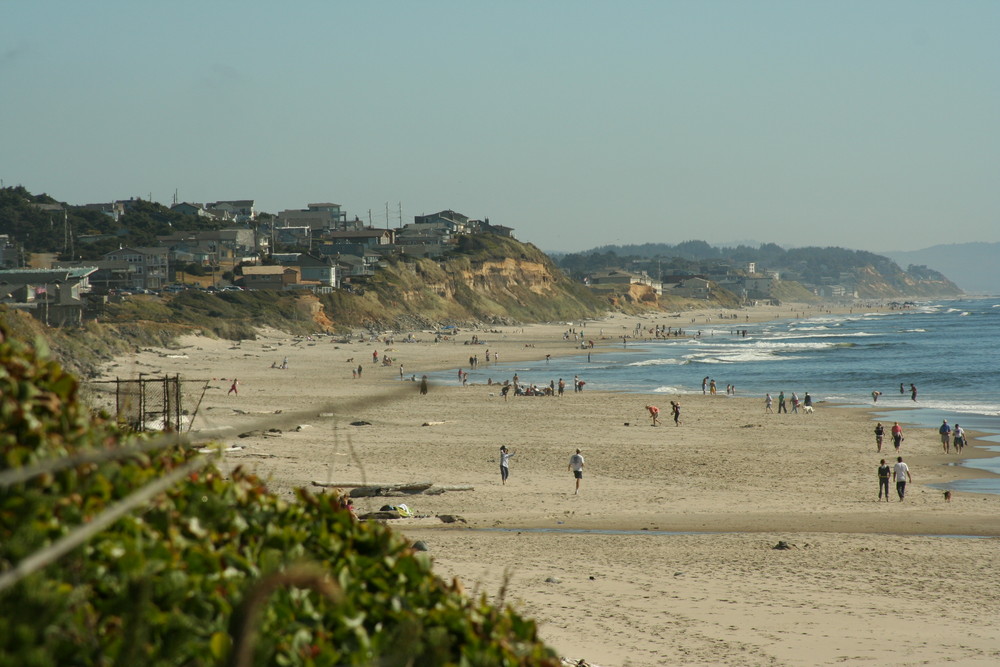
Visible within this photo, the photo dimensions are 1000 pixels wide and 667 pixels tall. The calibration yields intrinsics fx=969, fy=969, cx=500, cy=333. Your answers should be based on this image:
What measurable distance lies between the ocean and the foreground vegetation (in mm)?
20633

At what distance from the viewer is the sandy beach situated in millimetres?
11031

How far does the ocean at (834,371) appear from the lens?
38625 mm

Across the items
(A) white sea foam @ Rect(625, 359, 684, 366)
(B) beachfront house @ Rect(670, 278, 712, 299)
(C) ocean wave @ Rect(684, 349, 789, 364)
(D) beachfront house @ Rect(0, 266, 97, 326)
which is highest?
(B) beachfront house @ Rect(670, 278, 712, 299)

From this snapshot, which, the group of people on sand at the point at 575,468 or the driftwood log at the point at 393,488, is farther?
the group of people on sand at the point at 575,468

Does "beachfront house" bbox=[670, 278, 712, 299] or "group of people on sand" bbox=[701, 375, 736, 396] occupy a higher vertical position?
"beachfront house" bbox=[670, 278, 712, 299]

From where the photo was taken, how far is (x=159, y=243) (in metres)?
106

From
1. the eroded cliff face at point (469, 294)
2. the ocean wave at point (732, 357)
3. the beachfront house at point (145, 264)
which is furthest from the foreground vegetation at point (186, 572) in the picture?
the beachfront house at point (145, 264)

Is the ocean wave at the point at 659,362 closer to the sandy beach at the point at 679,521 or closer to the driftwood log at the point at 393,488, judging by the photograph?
the sandy beach at the point at 679,521

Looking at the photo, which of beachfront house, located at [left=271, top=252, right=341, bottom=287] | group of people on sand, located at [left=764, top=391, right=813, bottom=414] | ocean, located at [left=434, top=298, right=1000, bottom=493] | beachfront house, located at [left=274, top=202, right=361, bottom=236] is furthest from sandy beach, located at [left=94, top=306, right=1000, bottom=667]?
beachfront house, located at [left=274, top=202, right=361, bottom=236]

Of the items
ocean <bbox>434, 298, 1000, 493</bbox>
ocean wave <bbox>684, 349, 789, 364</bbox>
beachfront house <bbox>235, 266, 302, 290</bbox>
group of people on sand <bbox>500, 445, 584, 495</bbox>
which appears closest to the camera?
group of people on sand <bbox>500, 445, 584, 495</bbox>

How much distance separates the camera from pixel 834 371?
54438mm

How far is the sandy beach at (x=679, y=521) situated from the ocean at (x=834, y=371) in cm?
432

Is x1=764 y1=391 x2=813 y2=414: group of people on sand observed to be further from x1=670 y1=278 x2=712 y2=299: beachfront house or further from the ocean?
x1=670 y1=278 x2=712 y2=299: beachfront house

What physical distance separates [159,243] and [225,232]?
7.40 metres
